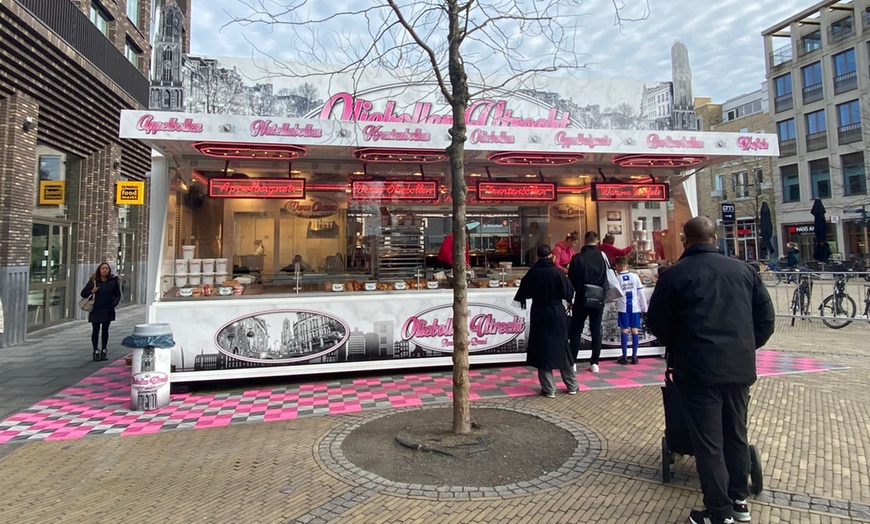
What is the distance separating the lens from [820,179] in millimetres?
31875

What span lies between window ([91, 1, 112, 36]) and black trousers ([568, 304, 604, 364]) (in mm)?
14910

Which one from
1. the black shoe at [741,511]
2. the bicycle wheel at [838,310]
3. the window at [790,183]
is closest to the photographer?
the black shoe at [741,511]

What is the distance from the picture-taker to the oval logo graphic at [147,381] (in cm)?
526

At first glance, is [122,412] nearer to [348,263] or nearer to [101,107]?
[348,263]

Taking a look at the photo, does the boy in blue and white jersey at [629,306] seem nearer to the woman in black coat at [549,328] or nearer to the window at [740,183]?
the woman in black coat at [549,328]

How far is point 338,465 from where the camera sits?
3.68 m

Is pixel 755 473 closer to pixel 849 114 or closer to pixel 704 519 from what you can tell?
pixel 704 519

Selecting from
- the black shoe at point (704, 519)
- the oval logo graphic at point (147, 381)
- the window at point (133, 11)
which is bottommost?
the black shoe at point (704, 519)

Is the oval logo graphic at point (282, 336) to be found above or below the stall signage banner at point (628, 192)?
below

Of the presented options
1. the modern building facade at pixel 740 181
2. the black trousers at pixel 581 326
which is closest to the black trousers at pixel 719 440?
the black trousers at pixel 581 326

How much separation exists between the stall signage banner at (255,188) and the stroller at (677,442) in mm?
5429

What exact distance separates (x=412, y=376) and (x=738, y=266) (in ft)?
15.3

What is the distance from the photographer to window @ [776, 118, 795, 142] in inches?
1329

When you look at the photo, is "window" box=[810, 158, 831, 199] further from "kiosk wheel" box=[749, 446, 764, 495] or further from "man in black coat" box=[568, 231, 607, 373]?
"kiosk wheel" box=[749, 446, 764, 495]
